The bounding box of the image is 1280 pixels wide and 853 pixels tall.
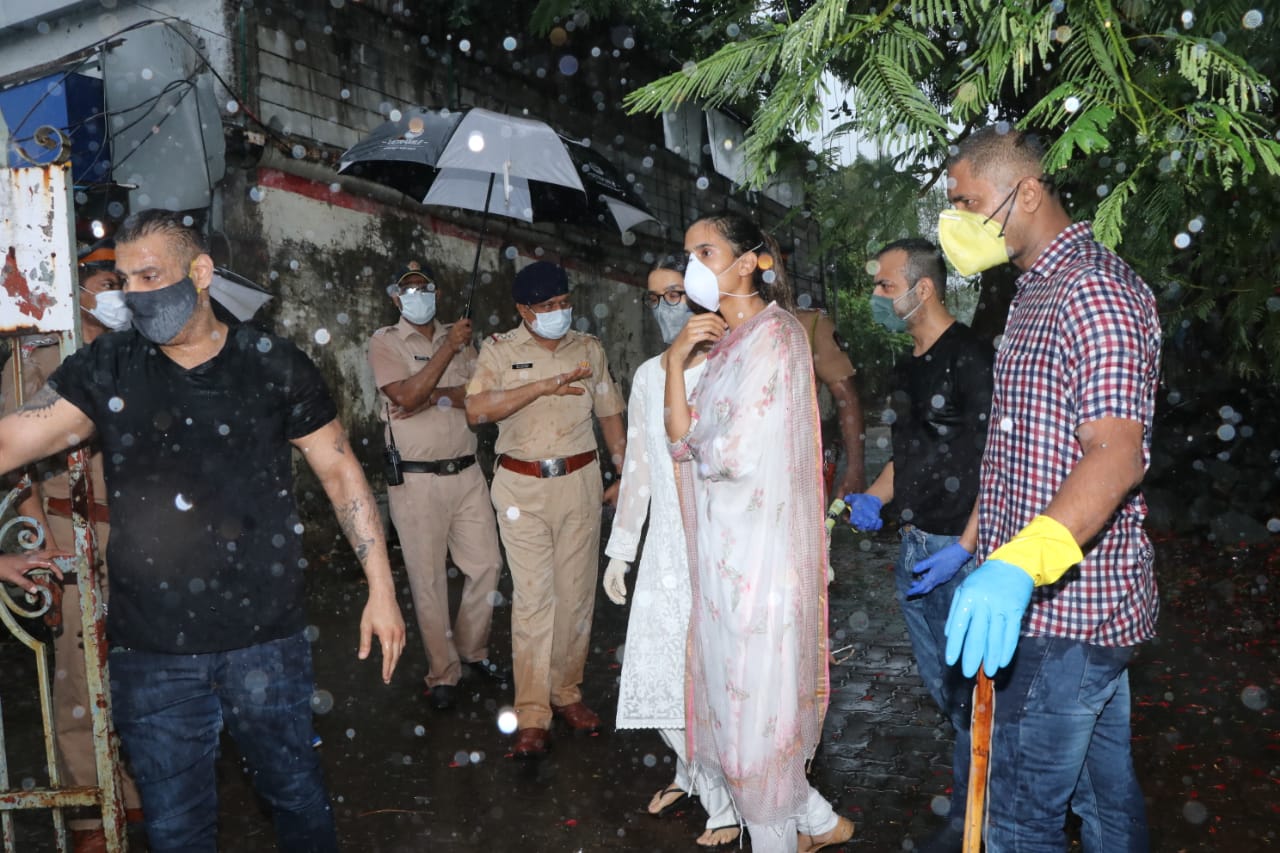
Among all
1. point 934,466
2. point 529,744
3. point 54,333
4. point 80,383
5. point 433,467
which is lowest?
point 529,744

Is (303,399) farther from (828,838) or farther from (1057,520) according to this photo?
(828,838)

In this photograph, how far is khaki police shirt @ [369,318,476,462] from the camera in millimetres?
5934

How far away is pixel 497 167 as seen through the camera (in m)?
5.92

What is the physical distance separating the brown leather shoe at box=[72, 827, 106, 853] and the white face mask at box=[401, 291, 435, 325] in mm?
3188

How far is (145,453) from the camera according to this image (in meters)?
2.87

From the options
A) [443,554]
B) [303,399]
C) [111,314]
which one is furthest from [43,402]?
[443,554]

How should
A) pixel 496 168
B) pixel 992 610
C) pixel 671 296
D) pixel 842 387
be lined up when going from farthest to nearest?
1. pixel 496 168
2. pixel 842 387
3. pixel 671 296
4. pixel 992 610

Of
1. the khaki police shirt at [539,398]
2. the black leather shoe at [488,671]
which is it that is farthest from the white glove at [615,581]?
the black leather shoe at [488,671]

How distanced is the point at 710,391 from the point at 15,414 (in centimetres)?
212

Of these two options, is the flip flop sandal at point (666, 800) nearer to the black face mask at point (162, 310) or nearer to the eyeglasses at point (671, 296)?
the eyeglasses at point (671, 296)

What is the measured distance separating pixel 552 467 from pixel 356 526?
7.30 ft

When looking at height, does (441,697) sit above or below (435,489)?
below

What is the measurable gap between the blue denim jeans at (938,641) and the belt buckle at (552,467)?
1918mm

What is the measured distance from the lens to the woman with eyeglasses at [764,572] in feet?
11.2
